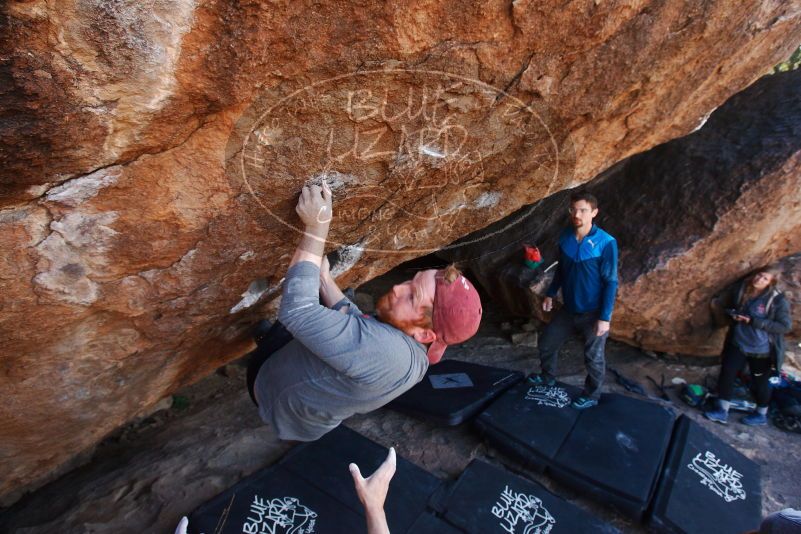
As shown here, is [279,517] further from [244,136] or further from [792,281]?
[792,281]

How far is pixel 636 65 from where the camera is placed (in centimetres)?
206

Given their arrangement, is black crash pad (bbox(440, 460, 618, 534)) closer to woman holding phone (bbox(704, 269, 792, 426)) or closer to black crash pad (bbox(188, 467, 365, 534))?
black crash pad (bbox(188, 467, 365, 534))

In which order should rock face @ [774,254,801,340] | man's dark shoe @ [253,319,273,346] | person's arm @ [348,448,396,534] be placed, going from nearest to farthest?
person's arm @ [348,448,396,534] → man's dark shoe @ [253,319,273,346] → rock face @ [774,254,801,340]

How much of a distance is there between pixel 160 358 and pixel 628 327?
358 centimetres

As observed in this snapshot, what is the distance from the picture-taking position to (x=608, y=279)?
300cm

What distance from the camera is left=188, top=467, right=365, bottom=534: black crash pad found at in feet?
7.22

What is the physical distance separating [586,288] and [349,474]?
186 centimetres

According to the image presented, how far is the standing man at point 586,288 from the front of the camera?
9.81ft

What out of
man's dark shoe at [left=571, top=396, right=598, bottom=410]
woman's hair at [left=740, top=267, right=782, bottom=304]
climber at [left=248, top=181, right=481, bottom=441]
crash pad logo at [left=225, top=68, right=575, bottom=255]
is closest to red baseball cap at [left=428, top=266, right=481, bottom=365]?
climber at [left=248, top=181, right=481, bottom=441]

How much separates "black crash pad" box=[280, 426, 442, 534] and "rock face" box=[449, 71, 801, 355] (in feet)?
6.57

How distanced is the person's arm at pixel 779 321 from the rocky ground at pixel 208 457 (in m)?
0.78

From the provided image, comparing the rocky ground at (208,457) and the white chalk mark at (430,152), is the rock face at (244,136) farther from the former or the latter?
the rocky ground at (208,457)

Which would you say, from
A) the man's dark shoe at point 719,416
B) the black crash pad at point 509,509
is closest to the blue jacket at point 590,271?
the black crash pad at point 509,509

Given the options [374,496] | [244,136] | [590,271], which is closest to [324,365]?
[374,496]
